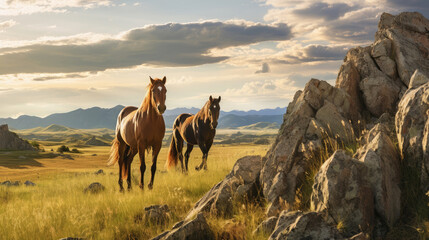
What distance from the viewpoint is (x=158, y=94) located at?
1169 cm

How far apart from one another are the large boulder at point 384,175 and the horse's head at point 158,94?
257 inches

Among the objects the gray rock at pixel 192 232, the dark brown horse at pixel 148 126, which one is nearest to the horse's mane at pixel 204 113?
the dark brown horse at pixel 148 126

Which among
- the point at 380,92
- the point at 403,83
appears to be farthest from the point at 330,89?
the point at 403,83

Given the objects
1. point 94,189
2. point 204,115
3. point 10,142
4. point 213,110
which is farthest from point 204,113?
point 10,142

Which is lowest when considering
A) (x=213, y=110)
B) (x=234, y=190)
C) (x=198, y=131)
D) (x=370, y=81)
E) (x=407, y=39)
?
(x=234, y=190)

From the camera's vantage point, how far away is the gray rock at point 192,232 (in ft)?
21.9

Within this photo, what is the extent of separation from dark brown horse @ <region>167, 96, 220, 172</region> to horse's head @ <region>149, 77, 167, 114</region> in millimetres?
3996

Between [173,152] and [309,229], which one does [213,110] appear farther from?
[309,229]

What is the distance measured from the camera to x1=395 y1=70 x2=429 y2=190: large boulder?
6.49m

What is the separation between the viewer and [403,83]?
11.2 m

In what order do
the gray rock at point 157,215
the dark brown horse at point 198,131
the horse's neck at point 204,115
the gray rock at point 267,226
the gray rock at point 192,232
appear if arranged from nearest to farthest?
the gray rock at point 267,226, the gray rock at point 192,232, the gray rock at point 157,215, the dark brown horse at point 198,131, the horse's neck at point 204,115

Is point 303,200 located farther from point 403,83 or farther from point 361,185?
point 403,83

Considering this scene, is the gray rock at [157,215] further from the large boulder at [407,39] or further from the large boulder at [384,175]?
the large boulder at [407,39]

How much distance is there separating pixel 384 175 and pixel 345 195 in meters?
0.93
